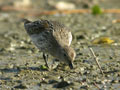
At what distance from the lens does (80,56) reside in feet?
31.4

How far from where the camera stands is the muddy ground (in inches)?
279

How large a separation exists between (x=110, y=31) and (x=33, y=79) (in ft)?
20.5

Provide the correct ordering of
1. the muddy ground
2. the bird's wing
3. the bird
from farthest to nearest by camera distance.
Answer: the bird's wing < the bird < the muddy ground

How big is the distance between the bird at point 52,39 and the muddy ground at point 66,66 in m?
0.45

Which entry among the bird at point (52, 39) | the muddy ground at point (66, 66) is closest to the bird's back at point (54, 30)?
the bird at point (52, 39)

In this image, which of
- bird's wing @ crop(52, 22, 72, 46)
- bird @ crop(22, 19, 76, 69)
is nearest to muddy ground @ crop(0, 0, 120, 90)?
bird @ crop(22, 19, 76, 69)

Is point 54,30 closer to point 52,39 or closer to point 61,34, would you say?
point 61,34

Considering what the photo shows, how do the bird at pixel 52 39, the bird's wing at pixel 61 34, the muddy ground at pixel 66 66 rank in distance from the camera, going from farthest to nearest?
the bird's wing at pixel 61 34
the bird at pixel 52 39
the muddy ground at pixel 66 66

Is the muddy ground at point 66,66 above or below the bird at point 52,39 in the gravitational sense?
below

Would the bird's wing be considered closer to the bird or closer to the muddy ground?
the bird

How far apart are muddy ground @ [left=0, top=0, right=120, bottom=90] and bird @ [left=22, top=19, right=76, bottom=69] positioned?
447 millimetres

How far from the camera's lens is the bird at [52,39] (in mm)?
7730

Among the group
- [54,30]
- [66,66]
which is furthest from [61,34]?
[66,66]

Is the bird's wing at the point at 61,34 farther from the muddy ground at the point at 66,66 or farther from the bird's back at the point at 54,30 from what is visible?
the muddy ground at the point at 66,66
